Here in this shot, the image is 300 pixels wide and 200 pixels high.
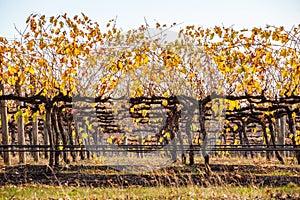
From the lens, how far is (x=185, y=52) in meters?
14.2

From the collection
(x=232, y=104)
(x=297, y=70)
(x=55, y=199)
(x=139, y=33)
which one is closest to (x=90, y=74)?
(x=139, y=33)

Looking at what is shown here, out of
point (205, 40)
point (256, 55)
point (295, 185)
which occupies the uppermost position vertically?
point (205, 40)

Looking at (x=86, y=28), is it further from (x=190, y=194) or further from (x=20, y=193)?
(x=190, y=194)

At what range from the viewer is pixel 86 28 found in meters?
10.3

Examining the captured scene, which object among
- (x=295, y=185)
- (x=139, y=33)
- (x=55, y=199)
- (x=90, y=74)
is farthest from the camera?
(x=90, y=74)

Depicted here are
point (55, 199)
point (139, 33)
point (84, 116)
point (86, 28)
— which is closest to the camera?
point (55, 199)

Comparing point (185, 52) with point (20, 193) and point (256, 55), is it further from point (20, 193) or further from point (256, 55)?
point (20, 193)

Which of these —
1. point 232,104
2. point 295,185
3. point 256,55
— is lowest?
point 295,185

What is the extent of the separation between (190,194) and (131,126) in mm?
17658

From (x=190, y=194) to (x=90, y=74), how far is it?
890 centimetres

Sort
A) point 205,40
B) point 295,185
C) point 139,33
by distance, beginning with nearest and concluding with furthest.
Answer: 1. point 295,185
2. point 205,40
3. point 139,33

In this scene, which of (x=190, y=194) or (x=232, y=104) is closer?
(x=190, y=194)

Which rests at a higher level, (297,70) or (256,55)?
(256,55)

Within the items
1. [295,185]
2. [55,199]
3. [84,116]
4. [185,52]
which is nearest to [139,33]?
[185,52]
